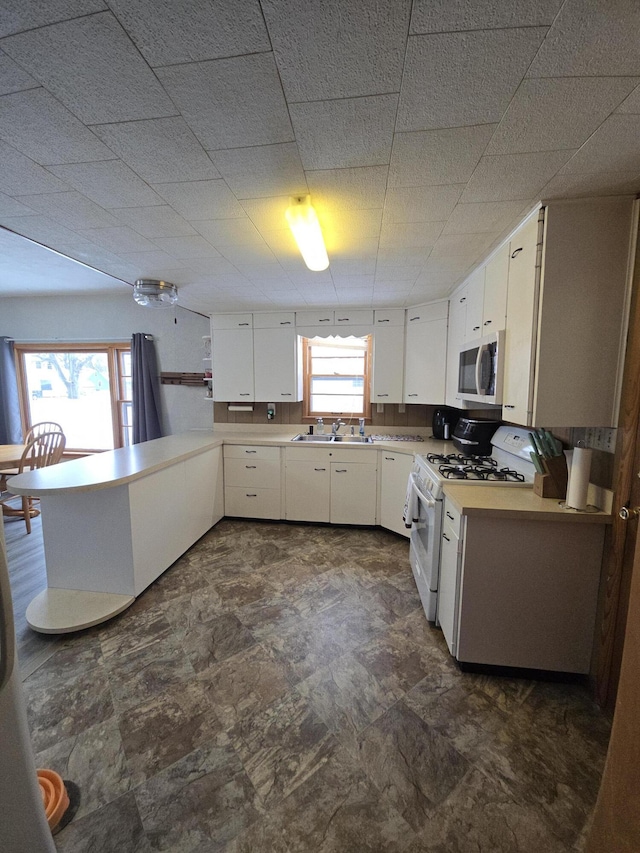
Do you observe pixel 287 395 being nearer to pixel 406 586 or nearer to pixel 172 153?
pixel 406 586

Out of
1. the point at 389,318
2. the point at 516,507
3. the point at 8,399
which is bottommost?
the point at 516,507

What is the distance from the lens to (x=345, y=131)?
1108 mm

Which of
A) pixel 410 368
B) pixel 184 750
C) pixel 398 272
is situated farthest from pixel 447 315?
pixel 184 750

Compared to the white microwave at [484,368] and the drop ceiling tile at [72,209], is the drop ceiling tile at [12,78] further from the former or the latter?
the white microwave at [484,368]

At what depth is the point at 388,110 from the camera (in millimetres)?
1018

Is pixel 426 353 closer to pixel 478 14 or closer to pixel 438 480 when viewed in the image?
pixel 438 480

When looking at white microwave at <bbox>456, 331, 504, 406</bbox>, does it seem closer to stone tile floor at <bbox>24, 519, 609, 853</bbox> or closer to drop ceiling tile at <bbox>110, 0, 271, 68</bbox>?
stone tile floor at <bbox>24, 519, 609, 853</bbox>

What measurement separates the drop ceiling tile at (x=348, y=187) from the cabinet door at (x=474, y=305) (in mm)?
1099

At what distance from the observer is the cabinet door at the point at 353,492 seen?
3.33 m

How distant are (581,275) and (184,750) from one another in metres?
2.65

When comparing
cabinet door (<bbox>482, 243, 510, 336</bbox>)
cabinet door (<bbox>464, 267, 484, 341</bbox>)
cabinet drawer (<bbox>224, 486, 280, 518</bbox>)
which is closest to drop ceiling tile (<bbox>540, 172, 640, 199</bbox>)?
cabinet door (<bbox>482, 243, 510, 336</bbox>)

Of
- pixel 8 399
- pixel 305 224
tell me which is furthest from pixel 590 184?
pixel 8 399

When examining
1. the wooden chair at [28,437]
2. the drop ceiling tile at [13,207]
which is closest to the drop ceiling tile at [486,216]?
the drop ceiling tile at [13,207]

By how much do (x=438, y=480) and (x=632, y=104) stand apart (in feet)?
5.51
